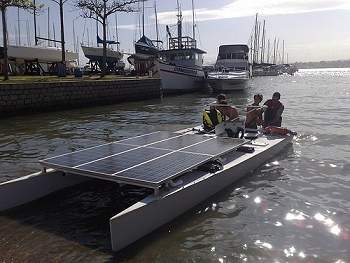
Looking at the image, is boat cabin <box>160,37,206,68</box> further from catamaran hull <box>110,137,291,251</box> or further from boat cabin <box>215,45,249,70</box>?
catamaran hull <box>110,137,291,251</box>

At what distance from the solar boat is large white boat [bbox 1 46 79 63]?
30392 mm

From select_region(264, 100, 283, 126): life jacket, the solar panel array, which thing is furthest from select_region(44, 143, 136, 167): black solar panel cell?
select_region(264, 100, 283, 126): life jacket

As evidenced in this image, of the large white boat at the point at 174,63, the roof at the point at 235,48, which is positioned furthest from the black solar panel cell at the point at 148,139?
the roof at the point at 235,48

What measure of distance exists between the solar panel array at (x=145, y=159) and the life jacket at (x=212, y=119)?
178cm

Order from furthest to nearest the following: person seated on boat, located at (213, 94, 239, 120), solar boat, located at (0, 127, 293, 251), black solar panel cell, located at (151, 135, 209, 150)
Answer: person seated on boat, located at (213, 94, 239, 120)
black solar panel cell, located at (151, 135, 209, 150)
solar boat, located at (0, 127, 293, 251)

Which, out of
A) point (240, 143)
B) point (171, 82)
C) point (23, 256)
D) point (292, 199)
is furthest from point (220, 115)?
point (171, 82)

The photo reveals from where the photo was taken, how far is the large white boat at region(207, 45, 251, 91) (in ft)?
131

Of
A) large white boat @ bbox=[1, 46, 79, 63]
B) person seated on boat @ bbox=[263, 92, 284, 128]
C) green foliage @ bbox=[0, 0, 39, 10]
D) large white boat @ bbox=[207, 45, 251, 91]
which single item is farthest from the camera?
large white boat @ bbox=[207, 45, 251, 91]

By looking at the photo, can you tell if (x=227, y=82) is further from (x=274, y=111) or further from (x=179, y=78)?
(x=274, y=111)

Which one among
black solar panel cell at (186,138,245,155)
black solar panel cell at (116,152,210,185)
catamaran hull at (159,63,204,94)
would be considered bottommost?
black solar panel cell at (116,152,210,185)

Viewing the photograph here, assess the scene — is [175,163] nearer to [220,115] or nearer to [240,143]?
[240,143]

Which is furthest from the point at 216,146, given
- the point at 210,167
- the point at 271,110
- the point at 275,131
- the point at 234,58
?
the point at 234,58

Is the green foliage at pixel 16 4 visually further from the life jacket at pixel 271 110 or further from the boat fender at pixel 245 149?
the boat fender at pixel 245 149

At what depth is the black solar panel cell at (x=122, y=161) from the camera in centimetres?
720
